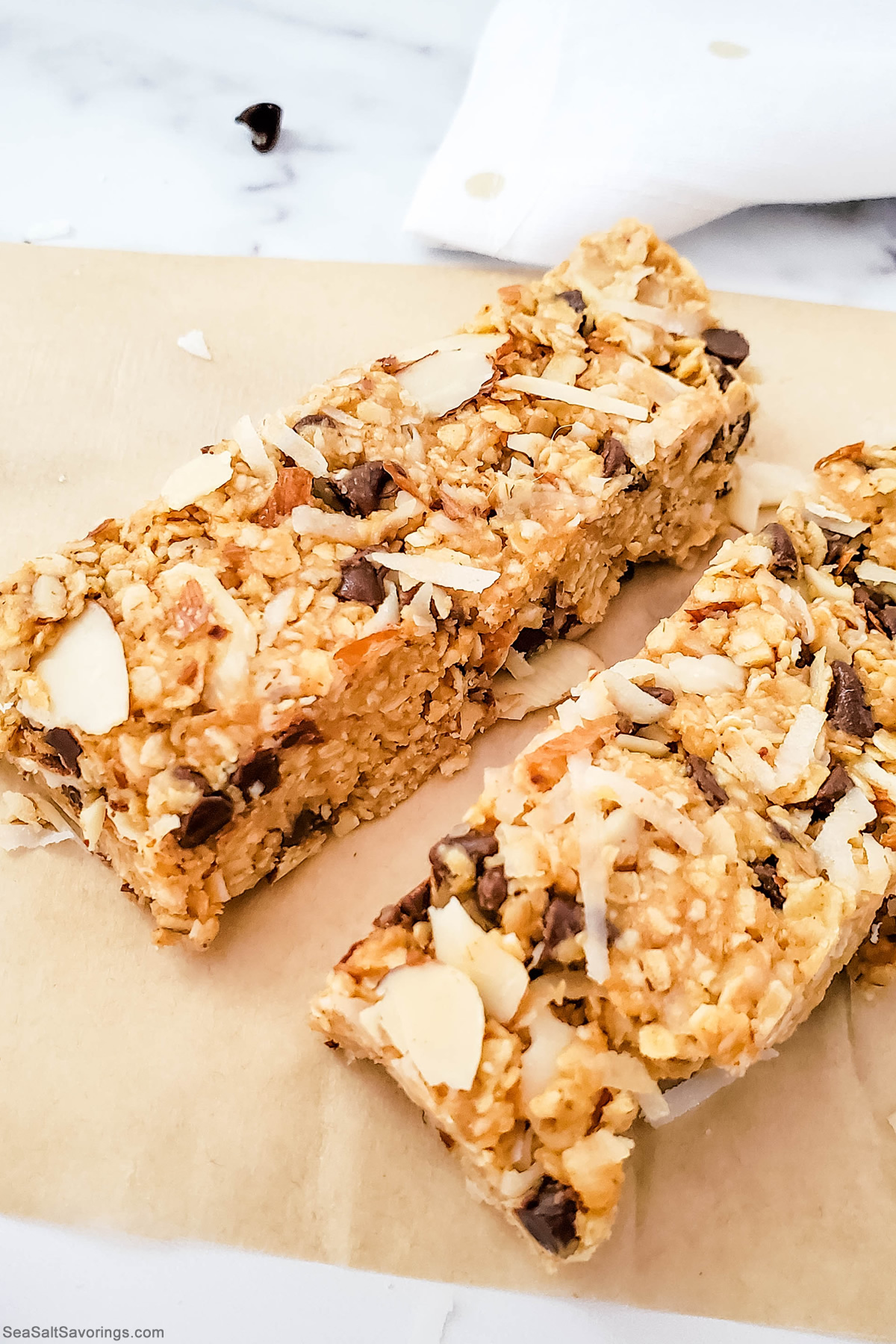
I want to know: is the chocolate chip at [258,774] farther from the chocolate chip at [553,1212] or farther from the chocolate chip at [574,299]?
the chocolate chip at [574,299]

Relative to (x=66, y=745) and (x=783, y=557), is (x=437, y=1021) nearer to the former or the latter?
(x=66, y=745)

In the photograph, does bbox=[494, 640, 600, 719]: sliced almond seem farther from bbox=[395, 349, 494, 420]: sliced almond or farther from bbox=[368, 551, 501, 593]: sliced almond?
bbox=[395, 349, 494, 420]: sliced almond

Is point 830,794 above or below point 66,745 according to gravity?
above

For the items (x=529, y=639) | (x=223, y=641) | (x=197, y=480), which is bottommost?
(x=529, y=639)

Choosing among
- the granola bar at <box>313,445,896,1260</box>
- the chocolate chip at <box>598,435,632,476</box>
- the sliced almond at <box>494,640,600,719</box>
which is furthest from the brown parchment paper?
the chocolate chip at <box>598,435,632,476</box>

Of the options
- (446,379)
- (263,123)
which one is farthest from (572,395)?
(263,123)

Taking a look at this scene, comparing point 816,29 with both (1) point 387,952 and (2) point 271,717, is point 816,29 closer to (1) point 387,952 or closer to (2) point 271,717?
→ (2) point 271,717

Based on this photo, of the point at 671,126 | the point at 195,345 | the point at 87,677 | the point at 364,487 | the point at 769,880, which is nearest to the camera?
the point at 769,880
